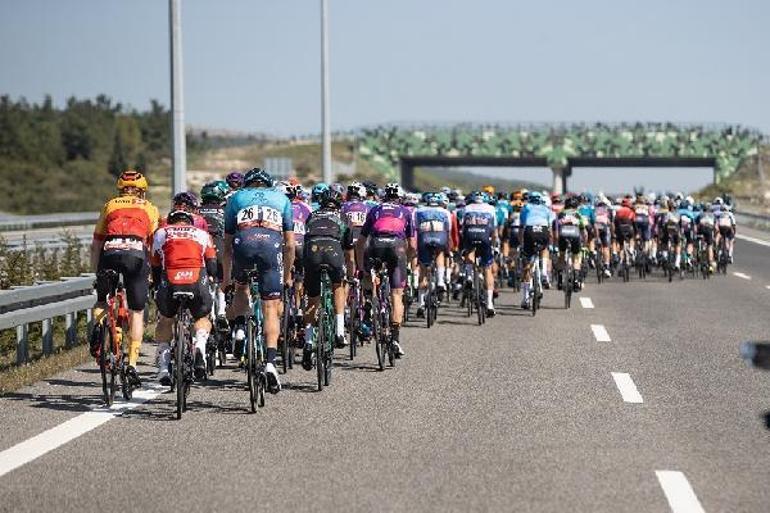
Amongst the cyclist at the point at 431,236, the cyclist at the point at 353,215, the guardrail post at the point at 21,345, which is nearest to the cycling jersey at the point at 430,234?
the cyclist at the point at 431,236

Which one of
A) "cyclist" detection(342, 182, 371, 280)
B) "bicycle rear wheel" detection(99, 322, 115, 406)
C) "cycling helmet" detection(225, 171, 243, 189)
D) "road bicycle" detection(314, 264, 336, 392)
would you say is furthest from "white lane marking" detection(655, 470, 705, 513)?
"cyclist" detection(342, 182, 371, 280)

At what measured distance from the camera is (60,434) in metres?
9.47

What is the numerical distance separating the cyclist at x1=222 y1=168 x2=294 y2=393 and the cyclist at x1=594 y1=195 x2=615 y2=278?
16768mm

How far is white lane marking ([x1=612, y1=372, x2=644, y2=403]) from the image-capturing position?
11.3 metres

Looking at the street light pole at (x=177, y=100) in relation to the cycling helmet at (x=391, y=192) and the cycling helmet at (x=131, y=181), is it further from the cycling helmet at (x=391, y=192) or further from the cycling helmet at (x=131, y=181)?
the cycling helmet at (x=131, y=181)

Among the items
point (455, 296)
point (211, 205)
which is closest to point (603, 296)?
point (455, 296)

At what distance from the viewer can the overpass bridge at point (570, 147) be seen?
10194 centimetres

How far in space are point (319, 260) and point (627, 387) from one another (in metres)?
2.94

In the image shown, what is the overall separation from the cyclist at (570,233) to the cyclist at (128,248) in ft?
36.8

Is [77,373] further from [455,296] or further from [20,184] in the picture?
[20,184]

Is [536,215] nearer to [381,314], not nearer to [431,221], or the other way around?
[431,221]

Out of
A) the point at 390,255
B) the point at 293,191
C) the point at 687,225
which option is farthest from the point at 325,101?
the point at 390,255

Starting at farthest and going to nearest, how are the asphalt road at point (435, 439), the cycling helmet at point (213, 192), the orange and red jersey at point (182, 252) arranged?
the cycling helmet at point (213, 192), the orange and red jersey at point (182, 252), the asphalt road at point (435, 439)

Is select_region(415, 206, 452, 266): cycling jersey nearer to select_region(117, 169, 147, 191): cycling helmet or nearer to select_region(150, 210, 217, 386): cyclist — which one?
select_region(117, 169, 147, 191): cycling helmet
